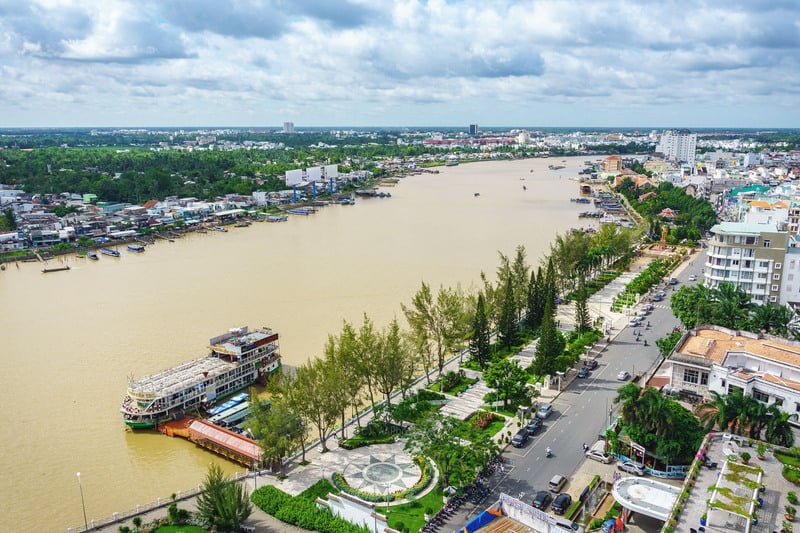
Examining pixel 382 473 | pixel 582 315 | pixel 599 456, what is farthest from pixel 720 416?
pixel 582 315

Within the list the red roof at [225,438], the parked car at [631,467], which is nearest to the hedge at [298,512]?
the red roof at [225,438]

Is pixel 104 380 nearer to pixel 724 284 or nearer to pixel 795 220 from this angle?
pixel 724 284

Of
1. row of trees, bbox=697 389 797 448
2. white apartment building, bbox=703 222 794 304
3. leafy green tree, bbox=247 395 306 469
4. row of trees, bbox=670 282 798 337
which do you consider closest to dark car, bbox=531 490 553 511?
row of trees, bbox=697 389 797 448

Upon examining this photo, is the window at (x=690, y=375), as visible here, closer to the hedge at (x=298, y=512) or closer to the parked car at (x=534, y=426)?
the parked car at (x=534, y=426)

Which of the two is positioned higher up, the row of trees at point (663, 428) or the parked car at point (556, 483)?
the row of trees at point (663, 428)

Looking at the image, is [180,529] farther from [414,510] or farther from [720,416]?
[720,416]

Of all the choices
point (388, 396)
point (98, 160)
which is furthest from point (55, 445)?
point (98, 160)

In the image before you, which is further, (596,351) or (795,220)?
(795,220)
